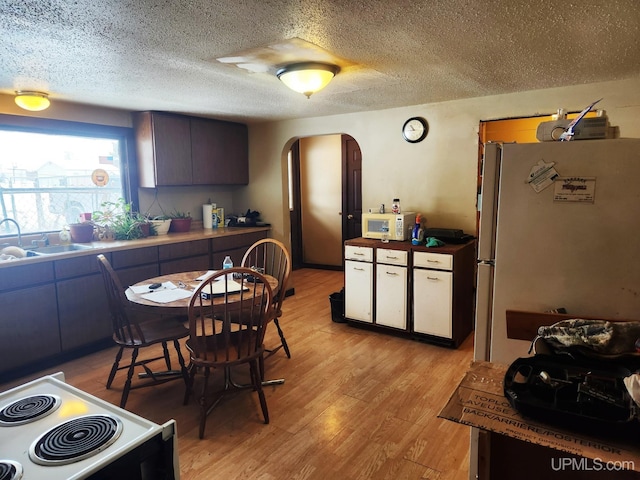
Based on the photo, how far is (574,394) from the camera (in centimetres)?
102

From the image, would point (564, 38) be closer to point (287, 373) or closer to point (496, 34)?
point (496, 34)

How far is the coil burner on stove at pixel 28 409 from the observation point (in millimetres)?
1035

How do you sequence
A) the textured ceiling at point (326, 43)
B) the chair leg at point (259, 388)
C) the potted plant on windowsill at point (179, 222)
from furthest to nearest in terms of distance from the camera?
1. the potted plant on windowsill at point (179, 222)
2. the chair leg at point (259, 388)
3. the textured ceiling at point (326, 43)

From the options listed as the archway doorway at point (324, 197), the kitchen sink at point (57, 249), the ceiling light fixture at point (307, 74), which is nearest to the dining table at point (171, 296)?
the kitchen sink at point (57, 249)

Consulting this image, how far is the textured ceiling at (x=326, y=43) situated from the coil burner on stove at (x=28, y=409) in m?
1.45

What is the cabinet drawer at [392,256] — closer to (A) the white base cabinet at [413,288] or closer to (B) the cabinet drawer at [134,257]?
(A) the white base cabinet at [413,288]

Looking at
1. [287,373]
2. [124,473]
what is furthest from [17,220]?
[124,473]

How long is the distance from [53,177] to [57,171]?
7 cm

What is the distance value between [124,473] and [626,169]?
186cm

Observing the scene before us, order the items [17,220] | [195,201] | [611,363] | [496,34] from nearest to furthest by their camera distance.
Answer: [611,363], [496,34], [17,220], [195,201]

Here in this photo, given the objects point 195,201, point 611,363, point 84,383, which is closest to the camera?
point 611,363

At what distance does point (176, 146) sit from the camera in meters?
4.31

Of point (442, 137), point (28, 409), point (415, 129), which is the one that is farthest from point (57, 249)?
point (442, 137)

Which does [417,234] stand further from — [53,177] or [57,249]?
[53,177]
